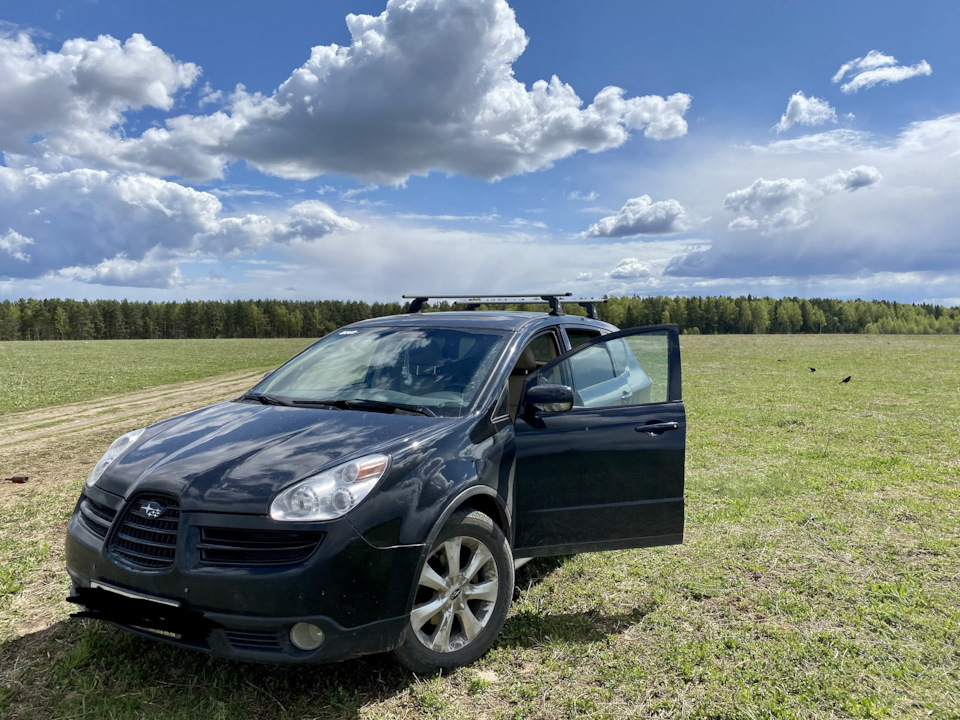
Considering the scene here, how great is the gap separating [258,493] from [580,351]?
2.39 metres

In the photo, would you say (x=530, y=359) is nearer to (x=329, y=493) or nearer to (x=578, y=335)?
(x=578, y=335)

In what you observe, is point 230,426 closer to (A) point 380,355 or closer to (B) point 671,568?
(A) point 380,355

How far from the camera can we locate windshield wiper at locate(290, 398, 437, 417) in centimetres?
370

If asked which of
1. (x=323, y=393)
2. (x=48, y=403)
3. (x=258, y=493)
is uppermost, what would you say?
(x=323, y=393)

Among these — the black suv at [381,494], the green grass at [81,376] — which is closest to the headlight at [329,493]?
the black suv at [381,494]

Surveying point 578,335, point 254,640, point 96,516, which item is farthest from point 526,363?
point 96,516

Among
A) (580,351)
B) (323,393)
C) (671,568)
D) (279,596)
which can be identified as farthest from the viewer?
(671,568)

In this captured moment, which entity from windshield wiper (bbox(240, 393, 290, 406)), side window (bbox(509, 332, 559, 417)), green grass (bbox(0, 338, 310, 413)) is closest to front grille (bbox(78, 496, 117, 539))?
windshield wiper (bbox(240, 393, 290, 406))

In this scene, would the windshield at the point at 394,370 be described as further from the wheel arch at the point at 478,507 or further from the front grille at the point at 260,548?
the front grille at the point at 260,548

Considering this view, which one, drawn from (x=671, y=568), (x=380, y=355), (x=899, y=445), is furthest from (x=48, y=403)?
(x=899, y=445)

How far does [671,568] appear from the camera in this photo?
16.2 feet

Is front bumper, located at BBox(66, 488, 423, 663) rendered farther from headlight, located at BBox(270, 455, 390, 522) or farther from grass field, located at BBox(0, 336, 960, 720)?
grass field, located at BBox(0, 336, 960, 720)

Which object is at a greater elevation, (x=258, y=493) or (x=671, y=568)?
(x=258, y=493)

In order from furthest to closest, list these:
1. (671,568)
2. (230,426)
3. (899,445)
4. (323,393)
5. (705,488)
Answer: (899,445)
(705,488)
(671,568)
(323,393)
(230,426)
